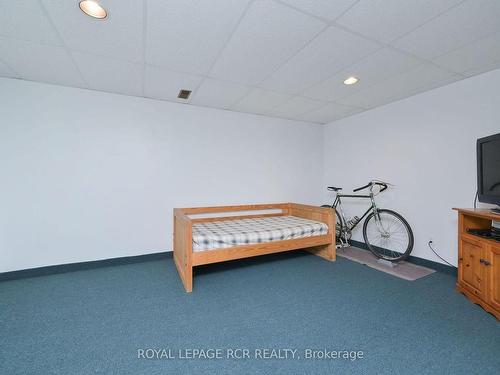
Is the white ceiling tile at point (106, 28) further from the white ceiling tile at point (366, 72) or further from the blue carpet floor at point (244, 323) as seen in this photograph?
the blue carpet floor at point (244, 323)

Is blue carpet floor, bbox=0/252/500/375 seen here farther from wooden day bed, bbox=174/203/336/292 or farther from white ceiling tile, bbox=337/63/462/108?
white ceiling tile, bbox=337/63/462/108

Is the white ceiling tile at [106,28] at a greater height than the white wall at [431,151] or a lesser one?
greater

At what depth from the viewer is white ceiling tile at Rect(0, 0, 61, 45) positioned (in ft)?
4.59

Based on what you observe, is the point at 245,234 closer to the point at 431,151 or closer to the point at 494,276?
the point at 494,276

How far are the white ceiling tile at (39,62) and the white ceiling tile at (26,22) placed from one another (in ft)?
0.33

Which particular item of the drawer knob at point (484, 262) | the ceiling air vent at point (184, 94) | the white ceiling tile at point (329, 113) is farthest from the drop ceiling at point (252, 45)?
the drawer knob at point (484, 262)

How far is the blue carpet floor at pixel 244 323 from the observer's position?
1271mm

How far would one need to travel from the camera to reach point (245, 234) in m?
2.42

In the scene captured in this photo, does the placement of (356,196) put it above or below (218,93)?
below

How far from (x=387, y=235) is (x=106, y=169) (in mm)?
3711

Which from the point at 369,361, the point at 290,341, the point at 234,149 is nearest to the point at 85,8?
the point at 234,149

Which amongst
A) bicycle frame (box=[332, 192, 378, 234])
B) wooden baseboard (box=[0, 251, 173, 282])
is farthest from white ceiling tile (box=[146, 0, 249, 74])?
bicycle frame (box=[332, 192, 378, 234])

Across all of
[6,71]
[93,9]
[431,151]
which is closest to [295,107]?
[431,151]

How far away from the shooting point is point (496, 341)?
142 centimetres
